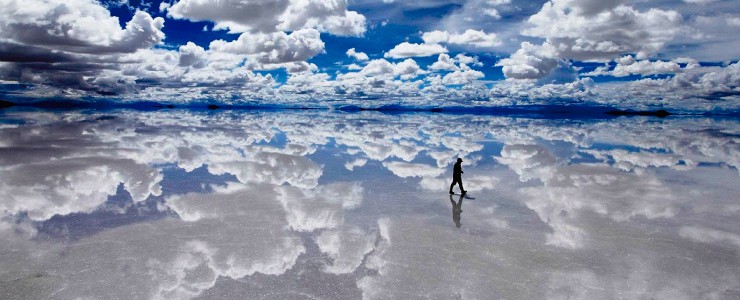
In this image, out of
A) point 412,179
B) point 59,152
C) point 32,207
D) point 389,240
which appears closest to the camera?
point 389,240

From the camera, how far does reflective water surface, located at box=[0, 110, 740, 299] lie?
7.75 metres

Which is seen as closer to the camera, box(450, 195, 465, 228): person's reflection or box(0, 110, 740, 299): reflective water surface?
box(0, 110, 740, 299): reflective water surface

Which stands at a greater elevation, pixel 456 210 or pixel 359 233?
pixel 359 233

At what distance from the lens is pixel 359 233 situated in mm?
10711

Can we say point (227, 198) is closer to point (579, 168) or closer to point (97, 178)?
point (97, 178)

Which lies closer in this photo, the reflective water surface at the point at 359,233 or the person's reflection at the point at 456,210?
the reflective water surface at the point at 359,233

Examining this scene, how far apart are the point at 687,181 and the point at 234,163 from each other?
68.8 feet

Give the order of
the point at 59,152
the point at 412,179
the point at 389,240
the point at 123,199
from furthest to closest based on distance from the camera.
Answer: the point at 59,152, the point at 412,179, the point at 123,199, the point at 389,240

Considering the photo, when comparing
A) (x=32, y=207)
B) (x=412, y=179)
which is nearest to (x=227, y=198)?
(x=32, y=207)

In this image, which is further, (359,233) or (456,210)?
(456,210)

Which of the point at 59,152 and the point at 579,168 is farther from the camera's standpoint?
the point at 59,152

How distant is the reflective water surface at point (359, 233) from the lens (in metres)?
7.75

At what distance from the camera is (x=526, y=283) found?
7906mm

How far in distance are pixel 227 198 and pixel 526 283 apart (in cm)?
988
